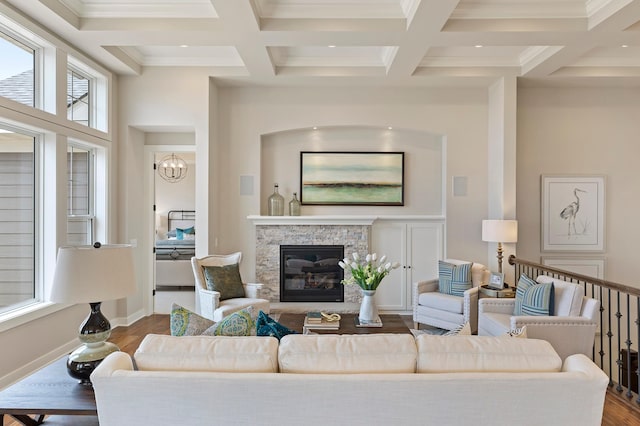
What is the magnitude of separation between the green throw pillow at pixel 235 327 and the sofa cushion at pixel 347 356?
13.8 inches

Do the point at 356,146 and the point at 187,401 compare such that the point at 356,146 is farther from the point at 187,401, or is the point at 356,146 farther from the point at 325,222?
the point at 187,401

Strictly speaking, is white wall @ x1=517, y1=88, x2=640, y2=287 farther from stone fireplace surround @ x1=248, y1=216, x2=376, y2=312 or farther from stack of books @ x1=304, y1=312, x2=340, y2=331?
stack of books @ x1=304, y1=312, x2=340, y2=331

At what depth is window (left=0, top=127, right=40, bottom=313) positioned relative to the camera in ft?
11.2

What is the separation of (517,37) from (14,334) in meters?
5.30

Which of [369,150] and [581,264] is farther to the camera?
[369,150]

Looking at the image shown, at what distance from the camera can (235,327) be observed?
2.07 metres

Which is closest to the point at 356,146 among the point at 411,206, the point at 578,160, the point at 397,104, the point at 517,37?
the point at 397,104

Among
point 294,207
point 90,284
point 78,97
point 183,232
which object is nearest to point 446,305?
point 294,207

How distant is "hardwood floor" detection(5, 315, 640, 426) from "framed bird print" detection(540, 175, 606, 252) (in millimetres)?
2337

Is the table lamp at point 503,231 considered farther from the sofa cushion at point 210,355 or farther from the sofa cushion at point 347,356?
the sofa cushion at point 210,355

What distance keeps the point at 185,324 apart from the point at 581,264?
5.46 m

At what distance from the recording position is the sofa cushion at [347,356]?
1713mm

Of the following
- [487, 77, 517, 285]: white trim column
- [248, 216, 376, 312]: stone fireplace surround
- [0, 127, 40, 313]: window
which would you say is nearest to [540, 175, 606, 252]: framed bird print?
[487, 77, 517, 285]: white trim column

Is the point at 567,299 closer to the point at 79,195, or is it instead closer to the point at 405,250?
the point at 405,250
